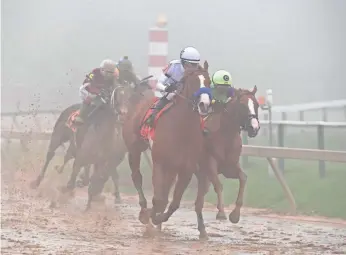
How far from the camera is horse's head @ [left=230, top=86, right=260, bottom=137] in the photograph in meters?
10.2

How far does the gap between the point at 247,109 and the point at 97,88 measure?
3410 millimetres

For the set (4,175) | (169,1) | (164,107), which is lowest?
(4,175)

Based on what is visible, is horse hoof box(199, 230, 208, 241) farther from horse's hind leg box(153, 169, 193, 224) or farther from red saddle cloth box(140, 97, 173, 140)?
red saddle cloth box(140, 97, 173, 140)

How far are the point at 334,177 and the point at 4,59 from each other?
14.0 m

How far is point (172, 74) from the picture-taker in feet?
32.9

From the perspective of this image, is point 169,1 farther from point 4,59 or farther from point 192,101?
point 192,101

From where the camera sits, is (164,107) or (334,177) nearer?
(164,107)

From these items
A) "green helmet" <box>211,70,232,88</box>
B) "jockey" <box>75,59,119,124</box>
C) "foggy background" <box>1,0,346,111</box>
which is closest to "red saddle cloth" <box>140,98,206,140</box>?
"green helmet" <box>211,70,232,88</box>

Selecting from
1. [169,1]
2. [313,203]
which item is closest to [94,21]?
[169,1]

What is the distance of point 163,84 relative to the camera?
1000cm

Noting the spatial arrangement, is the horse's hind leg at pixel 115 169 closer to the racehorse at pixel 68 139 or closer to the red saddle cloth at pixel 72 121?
the racehorse at pixel 68 139

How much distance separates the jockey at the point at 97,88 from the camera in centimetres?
1317

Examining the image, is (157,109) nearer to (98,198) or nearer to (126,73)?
(126,73)

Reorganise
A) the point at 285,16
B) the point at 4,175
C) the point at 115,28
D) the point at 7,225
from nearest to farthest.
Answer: the point at 7,225, the point at 4,175, the point at 285,16, the point at 115,28
